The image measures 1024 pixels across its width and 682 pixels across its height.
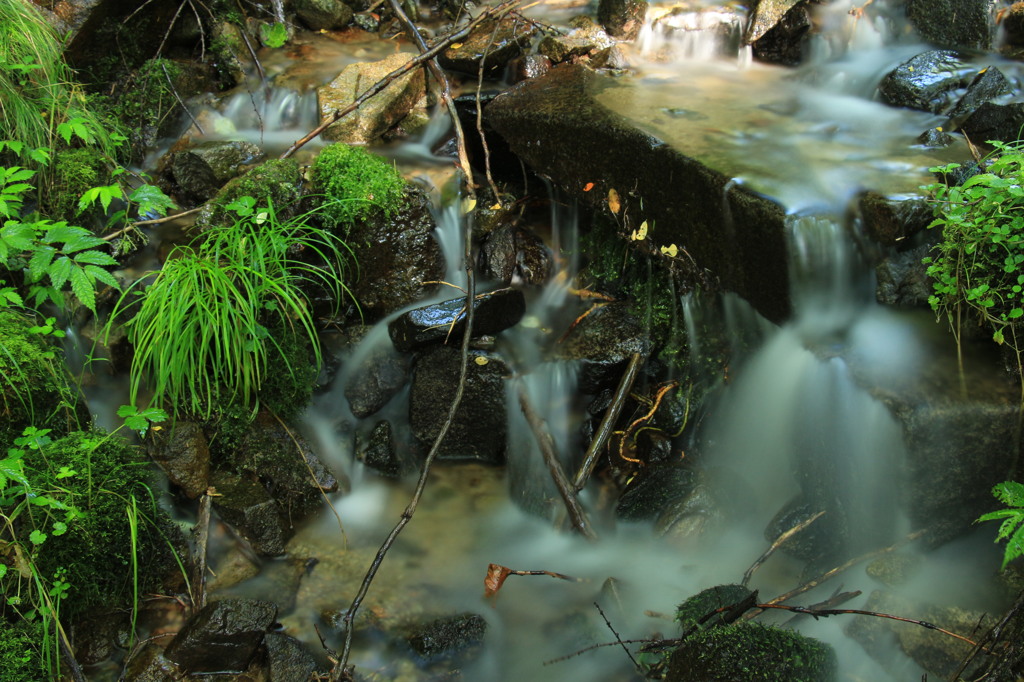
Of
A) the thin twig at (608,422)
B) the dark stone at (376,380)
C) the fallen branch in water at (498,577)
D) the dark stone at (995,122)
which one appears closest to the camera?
the fallen branch in water at (498,577)

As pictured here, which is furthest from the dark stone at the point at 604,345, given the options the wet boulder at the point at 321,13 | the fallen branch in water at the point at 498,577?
the wet boulder at the point at 321,13

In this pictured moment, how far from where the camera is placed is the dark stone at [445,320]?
3.89m

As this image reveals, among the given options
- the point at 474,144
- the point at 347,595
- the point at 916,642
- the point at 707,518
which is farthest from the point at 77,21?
the point at 916,642

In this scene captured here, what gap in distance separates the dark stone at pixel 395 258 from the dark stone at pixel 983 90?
3.07 m

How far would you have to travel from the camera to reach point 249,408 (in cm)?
366

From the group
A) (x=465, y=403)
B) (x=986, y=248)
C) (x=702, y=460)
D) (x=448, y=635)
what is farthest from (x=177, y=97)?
(x=986, y=248)

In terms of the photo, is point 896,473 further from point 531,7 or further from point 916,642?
point 531,7

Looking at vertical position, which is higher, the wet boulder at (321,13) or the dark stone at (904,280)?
the wet boulder at (321,13)

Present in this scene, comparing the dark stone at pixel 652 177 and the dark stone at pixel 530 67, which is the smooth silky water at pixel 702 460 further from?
the dark stone at pixel 530 67

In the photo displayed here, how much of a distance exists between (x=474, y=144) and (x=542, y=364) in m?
1.72

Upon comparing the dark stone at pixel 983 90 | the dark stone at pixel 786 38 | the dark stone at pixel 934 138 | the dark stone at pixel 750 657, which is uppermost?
the dark stone at pixel 786 38

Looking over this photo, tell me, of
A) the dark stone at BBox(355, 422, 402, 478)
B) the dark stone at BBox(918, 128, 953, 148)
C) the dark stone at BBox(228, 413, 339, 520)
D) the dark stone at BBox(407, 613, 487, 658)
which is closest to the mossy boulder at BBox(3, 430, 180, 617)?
the dark stone at BBox(228, 413, 339, 520)

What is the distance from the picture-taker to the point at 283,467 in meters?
3.65

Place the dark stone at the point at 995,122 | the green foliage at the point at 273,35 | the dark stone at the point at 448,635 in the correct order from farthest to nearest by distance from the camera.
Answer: the green foliage at the point at 273,35, the dark stone at the point at 995,122, the dark stone at the point at 448,635
